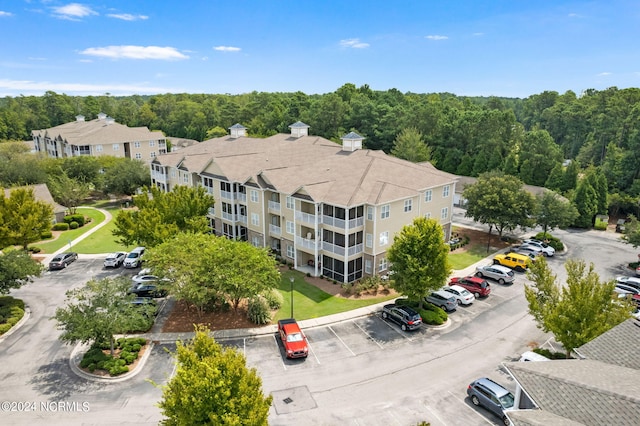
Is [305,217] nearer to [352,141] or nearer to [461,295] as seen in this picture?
[461,295]

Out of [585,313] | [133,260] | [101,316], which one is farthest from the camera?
[133,260]

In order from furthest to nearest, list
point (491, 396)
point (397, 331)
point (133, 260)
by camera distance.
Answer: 1. point (133, 260)
2. point (397, 331)
3. point (491, 396)

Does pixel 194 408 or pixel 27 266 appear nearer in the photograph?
pixel 194 408

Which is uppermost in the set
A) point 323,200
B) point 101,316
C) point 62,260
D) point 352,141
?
point 352,141

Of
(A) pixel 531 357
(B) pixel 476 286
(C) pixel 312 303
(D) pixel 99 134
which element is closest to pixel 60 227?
(C) pixel 312 303

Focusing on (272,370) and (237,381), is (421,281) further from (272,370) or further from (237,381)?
(237,381)

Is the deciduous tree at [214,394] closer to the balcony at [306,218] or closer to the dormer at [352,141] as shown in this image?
the balcony at [306,218]

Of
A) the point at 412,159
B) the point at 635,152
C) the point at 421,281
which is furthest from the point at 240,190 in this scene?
the point at 635,152

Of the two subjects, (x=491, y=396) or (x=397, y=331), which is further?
(x=397, y=331)
